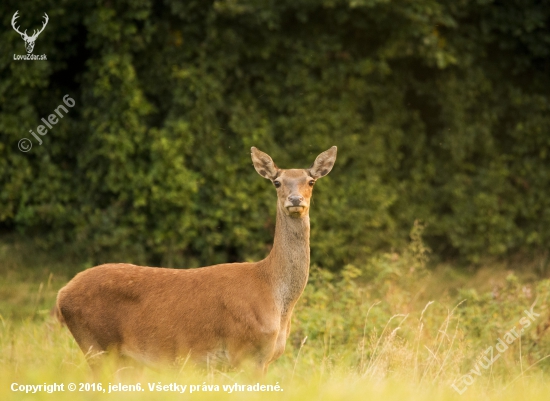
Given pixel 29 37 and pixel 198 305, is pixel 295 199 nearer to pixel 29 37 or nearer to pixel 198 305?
pixel 198 305

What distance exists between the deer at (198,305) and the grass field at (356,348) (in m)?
0.19

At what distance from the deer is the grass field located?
0.19 metres

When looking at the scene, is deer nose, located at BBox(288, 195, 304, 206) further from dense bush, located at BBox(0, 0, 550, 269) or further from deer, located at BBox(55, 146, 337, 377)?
dense bush, located at BBox(0, 0, 550, 269)

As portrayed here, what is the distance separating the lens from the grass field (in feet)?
16.1

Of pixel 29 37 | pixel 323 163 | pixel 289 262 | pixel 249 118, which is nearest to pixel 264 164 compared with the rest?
pixel 323 163

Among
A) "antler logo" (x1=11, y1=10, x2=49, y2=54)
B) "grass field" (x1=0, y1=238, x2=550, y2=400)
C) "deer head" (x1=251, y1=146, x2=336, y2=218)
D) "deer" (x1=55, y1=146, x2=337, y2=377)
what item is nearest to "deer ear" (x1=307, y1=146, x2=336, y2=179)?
"deer head" (x1=251, y1=146, x2=336, y2=218)

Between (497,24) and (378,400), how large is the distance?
7941 millimetres

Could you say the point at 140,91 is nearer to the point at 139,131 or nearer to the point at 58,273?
the point at 139,131

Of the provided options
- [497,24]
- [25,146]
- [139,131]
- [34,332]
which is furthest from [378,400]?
[497,24]

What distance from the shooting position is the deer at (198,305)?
5738mm

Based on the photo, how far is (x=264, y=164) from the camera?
6.44m

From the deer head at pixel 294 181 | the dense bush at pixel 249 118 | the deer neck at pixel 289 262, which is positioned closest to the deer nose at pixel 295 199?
the deer head at pixel 294 181

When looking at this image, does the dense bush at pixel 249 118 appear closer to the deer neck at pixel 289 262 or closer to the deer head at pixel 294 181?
the deer head at pixel 294 181

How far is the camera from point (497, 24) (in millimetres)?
11203
